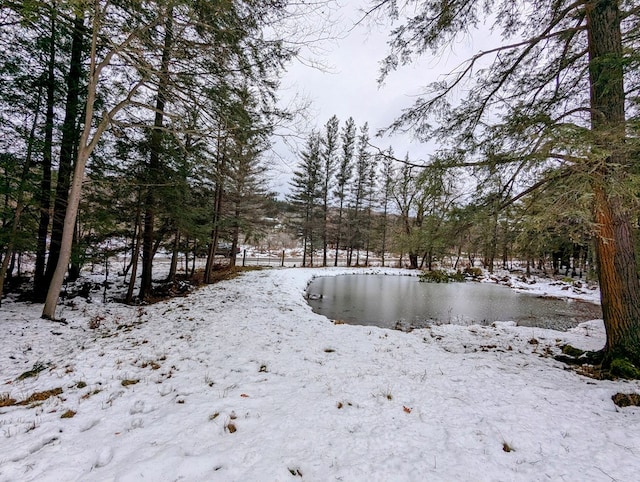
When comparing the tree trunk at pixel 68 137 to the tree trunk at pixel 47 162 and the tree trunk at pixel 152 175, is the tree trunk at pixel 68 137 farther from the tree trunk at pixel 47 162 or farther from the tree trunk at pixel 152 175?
the tree trunk at pixel 152 175

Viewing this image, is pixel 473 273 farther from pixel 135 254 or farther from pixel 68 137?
pixel 68 137

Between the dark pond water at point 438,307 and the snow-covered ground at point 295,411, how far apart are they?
2.92 metres

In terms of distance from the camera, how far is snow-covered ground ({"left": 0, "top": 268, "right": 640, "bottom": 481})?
1.70 m

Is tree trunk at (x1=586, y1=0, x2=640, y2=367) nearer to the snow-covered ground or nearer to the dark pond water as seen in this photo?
the snow-covered ground

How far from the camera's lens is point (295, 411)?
234 centimetres

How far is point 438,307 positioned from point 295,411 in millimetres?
7939

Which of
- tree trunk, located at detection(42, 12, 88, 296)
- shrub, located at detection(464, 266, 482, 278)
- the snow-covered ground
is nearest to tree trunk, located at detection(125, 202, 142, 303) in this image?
tree trunk, located at detection(42, 12, 88, 296)

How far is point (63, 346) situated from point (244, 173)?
9646 mm

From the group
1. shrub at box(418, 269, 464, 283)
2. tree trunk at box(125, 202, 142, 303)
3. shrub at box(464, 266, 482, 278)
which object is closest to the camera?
tree trunk at box(125, 202, 142, 303)

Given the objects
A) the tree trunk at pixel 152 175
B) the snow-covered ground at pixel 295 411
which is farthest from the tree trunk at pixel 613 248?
the tree trunk at pixel 152 175

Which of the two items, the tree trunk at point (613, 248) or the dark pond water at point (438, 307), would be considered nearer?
the tree trunk at point (613, 248)

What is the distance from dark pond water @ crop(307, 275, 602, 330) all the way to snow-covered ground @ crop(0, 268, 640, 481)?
115 inches

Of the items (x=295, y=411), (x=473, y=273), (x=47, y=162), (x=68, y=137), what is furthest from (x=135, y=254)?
(x=473, y=273)

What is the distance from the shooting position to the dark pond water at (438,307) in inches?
288
